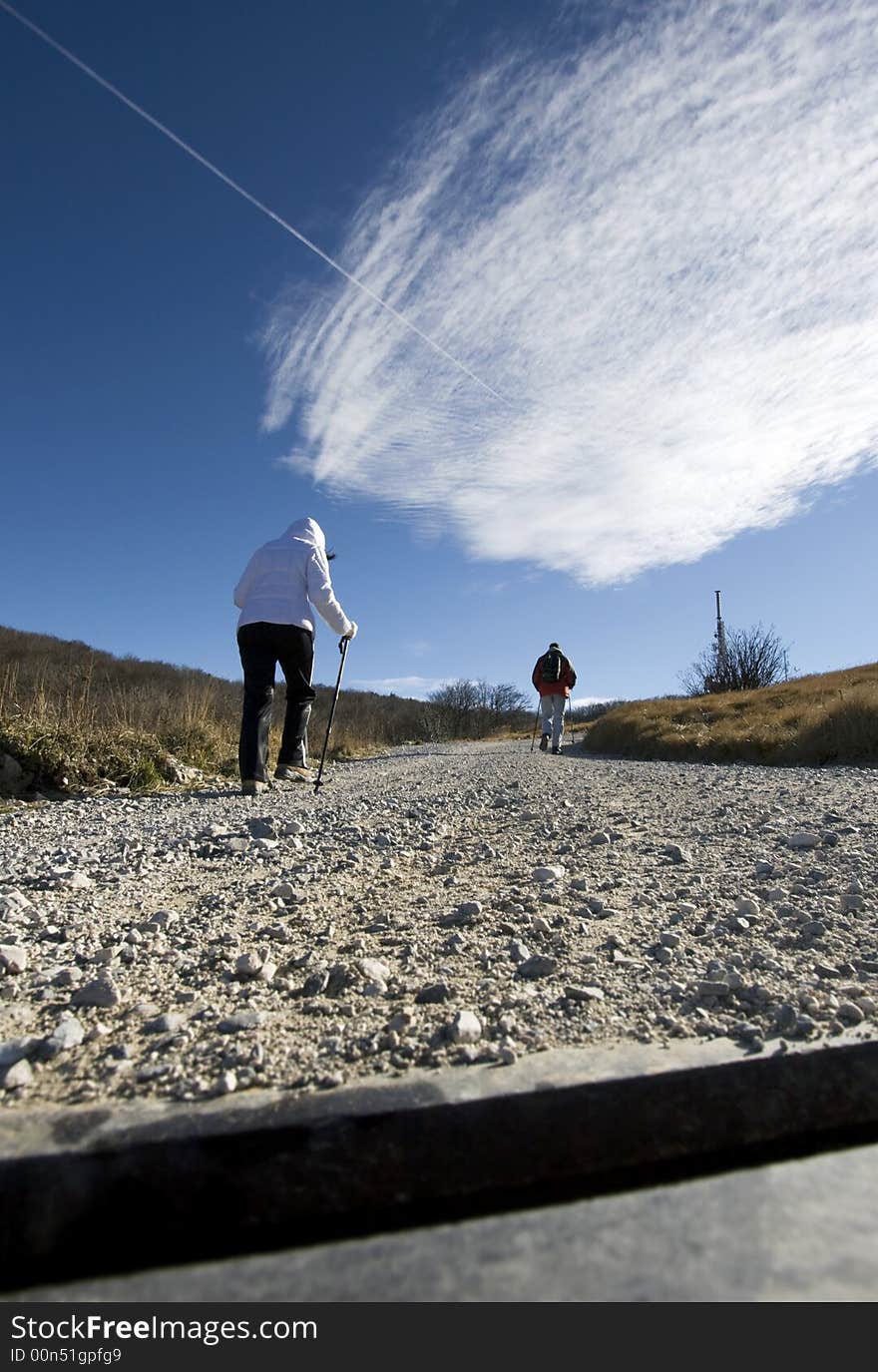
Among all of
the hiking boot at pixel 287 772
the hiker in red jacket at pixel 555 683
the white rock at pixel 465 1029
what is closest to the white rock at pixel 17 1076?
the white rock at pixel 465 1029

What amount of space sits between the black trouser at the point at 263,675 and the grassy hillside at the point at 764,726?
676 centimetres

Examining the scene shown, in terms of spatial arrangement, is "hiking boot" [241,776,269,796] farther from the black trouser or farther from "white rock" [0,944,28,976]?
"white rock" [0,944,28,976]

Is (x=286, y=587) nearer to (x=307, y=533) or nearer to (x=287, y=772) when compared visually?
(x=307, y=533)

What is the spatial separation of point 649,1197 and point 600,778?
6069 mm

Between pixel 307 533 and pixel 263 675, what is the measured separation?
1465 millimetres

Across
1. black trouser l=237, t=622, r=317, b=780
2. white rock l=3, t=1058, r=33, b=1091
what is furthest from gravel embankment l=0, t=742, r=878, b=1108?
black trouser l=237, t=622, r=317, b=780

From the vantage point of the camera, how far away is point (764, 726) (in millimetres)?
11844

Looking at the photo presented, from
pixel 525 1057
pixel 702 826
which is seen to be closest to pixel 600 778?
pixel 702 826

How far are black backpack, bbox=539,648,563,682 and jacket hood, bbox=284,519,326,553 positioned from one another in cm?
777

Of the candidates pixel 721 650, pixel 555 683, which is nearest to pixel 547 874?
pixel 555 683

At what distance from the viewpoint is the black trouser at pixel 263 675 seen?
6.25 meters

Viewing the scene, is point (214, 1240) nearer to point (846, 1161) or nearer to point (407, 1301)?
point (407, 1301)

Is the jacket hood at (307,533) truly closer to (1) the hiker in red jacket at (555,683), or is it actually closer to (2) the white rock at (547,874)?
(2) the white rock at (547,874)

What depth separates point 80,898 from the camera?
2.68m
